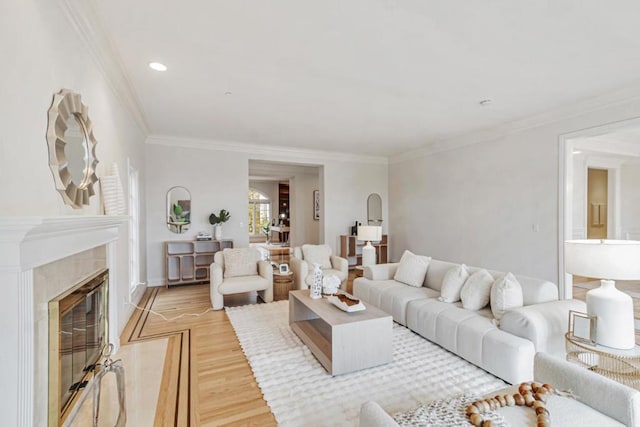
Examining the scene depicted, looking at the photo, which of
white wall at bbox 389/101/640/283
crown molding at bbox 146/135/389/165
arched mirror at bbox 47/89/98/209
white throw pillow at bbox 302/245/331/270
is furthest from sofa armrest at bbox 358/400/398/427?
crown molding at bbox 146/135/389/165

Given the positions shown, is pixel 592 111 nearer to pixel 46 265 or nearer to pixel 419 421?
pixel 419 421

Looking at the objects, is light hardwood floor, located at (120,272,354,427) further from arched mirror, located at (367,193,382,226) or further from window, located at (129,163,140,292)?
arched mirror, located at (367,193,382,226)

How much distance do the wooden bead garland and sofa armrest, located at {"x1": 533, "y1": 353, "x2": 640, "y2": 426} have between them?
11cm

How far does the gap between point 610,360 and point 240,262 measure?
13.0ft

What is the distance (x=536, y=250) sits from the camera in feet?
14.6

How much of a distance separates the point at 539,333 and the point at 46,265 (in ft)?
10.1

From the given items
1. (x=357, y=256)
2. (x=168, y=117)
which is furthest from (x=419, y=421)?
(x=357, y=256)

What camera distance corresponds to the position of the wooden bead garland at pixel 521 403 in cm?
124

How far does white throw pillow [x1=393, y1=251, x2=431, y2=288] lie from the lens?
376 cm

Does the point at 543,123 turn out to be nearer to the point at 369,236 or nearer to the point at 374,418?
the point at 369,236

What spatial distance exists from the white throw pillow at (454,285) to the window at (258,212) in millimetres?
11100

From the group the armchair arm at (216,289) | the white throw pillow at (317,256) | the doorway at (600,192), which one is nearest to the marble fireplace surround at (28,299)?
the armchair arm at (216,289)

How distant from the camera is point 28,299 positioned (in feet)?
3.96

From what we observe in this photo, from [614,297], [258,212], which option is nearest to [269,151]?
[614,297]
